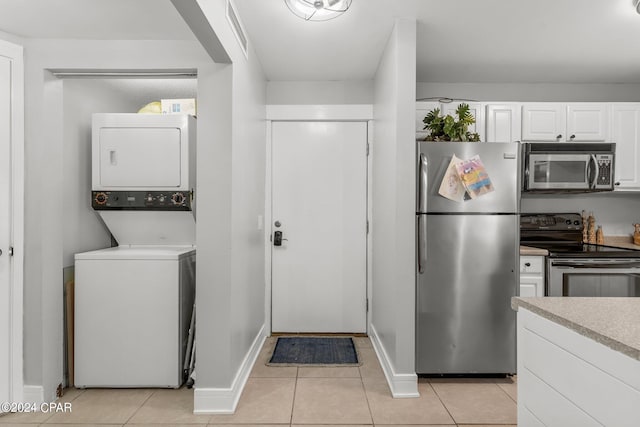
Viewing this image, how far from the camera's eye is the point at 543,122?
3.28m

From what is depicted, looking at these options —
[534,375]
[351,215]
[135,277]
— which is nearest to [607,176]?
[351,215]

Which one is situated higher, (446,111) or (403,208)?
(446,111)

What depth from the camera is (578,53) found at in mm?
3025

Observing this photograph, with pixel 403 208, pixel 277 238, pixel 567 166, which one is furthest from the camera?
pixel 277 238

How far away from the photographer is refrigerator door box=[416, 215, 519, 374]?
2670 millimetres

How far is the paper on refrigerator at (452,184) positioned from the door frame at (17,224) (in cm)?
260

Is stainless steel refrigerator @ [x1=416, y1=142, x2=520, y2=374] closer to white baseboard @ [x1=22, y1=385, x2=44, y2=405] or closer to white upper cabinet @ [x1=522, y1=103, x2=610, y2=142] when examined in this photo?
white upper cabinet @ [x1=522, y1=103, x2=610, y2=142]

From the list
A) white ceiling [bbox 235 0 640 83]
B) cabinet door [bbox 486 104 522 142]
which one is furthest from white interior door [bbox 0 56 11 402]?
cabinet door [bbox 486 104 522 142]

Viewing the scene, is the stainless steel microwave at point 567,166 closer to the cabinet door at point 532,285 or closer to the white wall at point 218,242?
the cabinet door at point 532,285

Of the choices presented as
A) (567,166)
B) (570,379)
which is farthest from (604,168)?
(570,379)

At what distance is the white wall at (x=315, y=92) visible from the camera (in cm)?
367

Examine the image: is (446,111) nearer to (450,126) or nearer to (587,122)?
(450,126)

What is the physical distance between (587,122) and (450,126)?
1.44 m

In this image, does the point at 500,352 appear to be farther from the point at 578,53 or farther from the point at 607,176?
the point at 578,53
